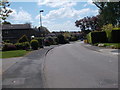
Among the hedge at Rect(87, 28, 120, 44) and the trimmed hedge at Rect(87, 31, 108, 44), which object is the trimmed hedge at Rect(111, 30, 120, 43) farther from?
the trimmed hedge at Rect(87, 31, 108, 44)

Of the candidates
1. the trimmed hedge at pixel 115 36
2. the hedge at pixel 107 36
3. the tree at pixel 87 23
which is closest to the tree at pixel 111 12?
the hedge at pixel 107 36

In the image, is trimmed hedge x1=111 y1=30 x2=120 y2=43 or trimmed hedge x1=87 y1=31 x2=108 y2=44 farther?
trimmed hedge x1=87 y1=31 x2=108 y2=44

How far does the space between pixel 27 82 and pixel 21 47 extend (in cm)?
2970

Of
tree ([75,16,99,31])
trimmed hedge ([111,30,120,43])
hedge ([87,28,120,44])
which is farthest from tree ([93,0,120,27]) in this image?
tree ([75,16,99,31])

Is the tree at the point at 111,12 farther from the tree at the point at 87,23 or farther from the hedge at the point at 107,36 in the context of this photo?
the tree at the point at 87,23

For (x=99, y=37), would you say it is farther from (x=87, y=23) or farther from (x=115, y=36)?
(x=87, y=23)

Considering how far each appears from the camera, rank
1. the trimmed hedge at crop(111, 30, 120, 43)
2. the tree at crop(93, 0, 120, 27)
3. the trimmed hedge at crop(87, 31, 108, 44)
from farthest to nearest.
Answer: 1. the trimmed hedge at crop(87, 31, 108, 44)
2. the tree at crop(93, 0, 120, 27)
3. the trimmed hedge at crop(111, 30, 120, 43)

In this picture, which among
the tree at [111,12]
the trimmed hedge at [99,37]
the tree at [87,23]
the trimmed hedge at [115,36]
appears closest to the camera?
the trimmed hedge at [115,36]

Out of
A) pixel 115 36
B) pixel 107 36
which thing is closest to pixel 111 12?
pixel 107 36

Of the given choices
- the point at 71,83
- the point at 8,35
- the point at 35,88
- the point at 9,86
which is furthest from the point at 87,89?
the point at 8,35

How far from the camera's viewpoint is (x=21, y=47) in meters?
38.7

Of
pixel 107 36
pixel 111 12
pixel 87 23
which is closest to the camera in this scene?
pixel 107 36

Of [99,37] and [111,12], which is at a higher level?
[111,12]

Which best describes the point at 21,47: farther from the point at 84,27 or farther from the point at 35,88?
the point at 84,27
